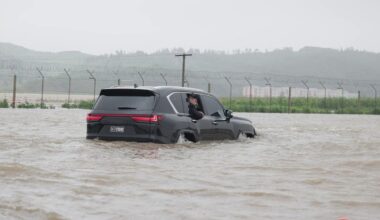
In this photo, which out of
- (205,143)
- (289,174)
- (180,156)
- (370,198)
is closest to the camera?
(370,198)

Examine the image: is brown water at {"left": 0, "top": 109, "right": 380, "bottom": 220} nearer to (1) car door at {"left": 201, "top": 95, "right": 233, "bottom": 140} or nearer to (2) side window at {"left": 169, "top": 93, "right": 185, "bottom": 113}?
(1) car door at {"left": 201, "top": 95, "right": 233, "bottom": 140}

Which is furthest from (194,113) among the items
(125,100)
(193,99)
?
(125,100)

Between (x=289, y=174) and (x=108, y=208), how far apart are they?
4383mm

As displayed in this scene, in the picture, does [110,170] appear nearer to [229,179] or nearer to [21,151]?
[229,179]

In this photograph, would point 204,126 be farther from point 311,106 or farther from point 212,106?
point 311,106

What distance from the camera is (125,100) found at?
1538 cm

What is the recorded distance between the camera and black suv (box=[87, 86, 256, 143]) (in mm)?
15031

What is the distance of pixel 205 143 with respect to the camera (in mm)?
16547

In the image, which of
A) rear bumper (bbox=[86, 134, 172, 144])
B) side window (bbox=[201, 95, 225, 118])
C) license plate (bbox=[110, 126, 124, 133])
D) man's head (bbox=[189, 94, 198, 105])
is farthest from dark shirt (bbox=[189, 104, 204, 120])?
license plate (bbox=[110, 126, 124, 133])

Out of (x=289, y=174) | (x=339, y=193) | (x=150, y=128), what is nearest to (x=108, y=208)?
(x=339, y=193)

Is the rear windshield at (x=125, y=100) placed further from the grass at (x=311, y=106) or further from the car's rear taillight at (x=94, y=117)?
the grass at (x=311, y=106)

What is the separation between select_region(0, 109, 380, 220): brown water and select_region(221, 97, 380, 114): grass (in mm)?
36987

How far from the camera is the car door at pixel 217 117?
55.4 ft

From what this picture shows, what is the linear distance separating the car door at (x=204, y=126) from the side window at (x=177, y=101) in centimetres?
14
